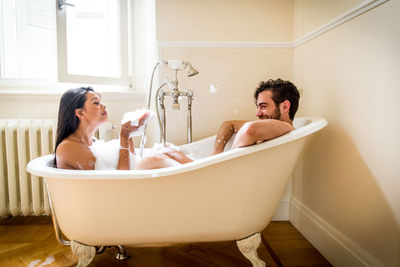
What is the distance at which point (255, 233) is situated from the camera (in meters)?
1.18

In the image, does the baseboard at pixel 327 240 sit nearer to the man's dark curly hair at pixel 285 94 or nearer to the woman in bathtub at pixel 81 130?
the man's dark curly hair at pixel 285 94

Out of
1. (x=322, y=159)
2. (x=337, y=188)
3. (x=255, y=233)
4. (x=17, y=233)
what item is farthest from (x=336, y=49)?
(x=17, y=233)

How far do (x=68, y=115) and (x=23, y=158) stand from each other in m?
0.87

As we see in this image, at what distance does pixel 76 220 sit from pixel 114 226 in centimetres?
16

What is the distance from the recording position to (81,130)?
1269mm

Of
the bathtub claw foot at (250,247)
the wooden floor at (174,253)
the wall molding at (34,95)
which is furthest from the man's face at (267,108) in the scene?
the wall molding at (34,95)

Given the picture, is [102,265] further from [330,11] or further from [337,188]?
[330,11]

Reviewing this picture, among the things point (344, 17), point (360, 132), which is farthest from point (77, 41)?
point (360, 132)

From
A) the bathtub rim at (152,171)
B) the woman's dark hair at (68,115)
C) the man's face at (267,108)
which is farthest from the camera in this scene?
the man's face at (267,108)

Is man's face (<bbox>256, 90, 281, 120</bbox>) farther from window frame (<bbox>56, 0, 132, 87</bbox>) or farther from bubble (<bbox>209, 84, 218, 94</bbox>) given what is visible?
window frame (<bbox>56, 0, 132, 87</bbox>)

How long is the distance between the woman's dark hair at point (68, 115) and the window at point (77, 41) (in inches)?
24.7

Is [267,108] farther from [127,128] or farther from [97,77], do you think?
[97,77]

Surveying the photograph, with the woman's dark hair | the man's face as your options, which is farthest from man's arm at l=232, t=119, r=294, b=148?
the woman's dark hair

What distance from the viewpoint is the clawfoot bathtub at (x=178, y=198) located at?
3.31 ft
